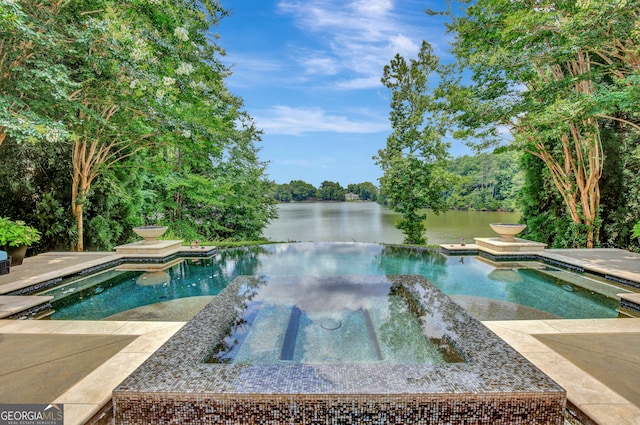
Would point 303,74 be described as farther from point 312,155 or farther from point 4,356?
point 4,356

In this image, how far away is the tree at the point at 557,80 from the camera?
235 inches

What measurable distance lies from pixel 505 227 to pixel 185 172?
12.5 m

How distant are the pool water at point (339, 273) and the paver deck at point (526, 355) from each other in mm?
865

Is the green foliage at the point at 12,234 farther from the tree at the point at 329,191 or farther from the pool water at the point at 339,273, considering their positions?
the tree at the point at 329,191

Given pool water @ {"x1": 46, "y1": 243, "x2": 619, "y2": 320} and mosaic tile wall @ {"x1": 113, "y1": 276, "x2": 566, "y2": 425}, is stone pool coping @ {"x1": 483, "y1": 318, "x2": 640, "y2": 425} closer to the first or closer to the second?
mosaic tile wall @ {"x1": 113, "y1": 276, "x2": 566, "y2": 425}

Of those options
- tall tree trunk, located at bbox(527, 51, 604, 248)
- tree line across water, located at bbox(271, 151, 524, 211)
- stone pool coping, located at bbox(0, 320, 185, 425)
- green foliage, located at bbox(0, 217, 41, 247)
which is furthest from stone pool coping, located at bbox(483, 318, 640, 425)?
tree line across water, located at bbox(271, 151, 524, 211)

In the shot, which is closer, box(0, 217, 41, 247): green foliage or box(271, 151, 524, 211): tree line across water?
box(0, 217, 41, 247): green foliage

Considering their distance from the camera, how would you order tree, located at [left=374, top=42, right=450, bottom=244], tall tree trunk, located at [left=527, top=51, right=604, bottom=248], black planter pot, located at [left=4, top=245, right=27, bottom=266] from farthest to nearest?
tree, located at [left=374, top=42, right=450, bottom=244], tall tree trunk, located at [left=527, top=51, right=604, bottom=248], black planter pot, located at [left=4, top=245, right=27, bottom=266]

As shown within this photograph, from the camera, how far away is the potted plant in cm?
565

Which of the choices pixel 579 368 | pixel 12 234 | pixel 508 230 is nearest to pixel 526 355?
pixel 579 368

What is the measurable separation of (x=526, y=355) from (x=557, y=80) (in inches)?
→ 360

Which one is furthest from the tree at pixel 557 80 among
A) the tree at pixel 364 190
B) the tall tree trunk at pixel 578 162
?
the tree at pixel 364 190

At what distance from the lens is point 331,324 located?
3984 mm
